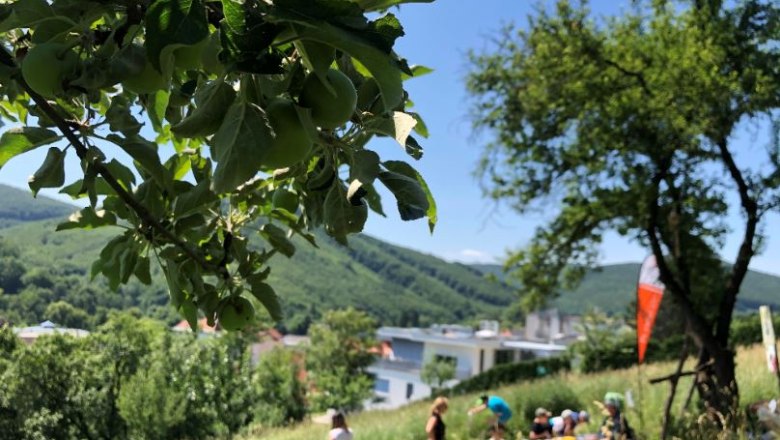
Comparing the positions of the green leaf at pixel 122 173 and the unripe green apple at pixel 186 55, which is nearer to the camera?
the unripe green apple at pixel 186 55

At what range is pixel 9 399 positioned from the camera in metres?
8.05

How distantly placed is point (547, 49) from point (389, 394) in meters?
47.2

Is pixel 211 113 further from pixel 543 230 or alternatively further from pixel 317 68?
pixel 543 230

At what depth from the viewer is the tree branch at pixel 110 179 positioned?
0.99 m

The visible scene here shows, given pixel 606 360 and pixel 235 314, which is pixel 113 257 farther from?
pixel 606 360

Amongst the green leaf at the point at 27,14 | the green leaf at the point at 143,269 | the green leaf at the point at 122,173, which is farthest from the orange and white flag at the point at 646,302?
the green leaf at the point at 27,14

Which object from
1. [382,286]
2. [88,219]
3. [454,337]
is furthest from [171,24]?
[382,286]

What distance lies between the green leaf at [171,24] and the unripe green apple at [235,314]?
0.82 m

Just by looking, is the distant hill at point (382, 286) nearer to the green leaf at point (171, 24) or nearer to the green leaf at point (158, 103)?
the green leaf at point (158, 103)

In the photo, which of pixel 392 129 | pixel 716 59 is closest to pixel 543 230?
pixel 716 59

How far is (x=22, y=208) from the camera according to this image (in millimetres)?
53062

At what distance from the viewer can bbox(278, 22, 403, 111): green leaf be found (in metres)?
0.51

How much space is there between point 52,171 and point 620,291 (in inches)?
6109

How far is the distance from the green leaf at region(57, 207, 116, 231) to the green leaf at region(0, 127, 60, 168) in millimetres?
371
